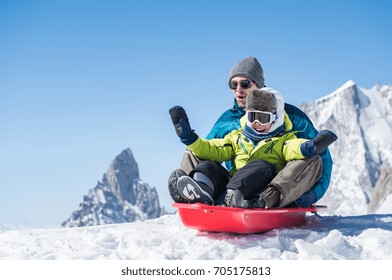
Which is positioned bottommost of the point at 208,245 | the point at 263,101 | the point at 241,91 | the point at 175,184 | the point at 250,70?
the point at 208,245

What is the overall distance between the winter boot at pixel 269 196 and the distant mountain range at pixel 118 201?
16379 cm

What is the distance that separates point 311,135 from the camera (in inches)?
203

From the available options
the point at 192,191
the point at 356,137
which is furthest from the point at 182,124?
the point at 356,137

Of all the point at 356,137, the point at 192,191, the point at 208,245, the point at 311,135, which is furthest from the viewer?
the point at 356,137

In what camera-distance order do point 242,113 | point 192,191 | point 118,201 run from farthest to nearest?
1. point 118,201
2. point 242,113
3. point 192,191

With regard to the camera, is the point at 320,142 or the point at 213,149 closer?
the point at 320,142

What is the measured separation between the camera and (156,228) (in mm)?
5215

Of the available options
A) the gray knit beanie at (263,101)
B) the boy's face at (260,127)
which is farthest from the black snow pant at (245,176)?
the gray knit beanie at (263,101)

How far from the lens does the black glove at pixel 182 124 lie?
14.6 feet

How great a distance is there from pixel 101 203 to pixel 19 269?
171m

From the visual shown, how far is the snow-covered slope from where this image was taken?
163250 mm

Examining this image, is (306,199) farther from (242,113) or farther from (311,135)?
(242,113)

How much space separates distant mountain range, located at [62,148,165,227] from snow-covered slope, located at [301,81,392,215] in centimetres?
5882

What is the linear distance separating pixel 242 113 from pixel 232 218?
1957 mm
